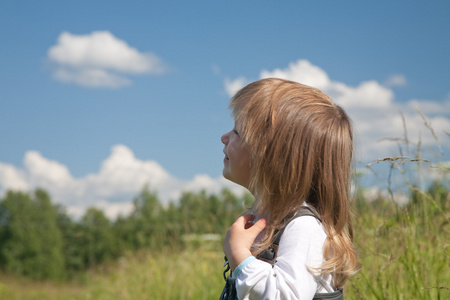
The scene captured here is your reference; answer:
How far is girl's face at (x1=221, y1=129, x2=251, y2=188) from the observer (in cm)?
167

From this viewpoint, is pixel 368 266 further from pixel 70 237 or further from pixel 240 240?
pixel 70 237

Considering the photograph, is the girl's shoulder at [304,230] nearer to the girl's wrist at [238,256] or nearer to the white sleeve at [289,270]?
the white sleeve at [289,270]

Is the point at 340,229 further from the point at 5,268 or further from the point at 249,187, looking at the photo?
the point at 5,268

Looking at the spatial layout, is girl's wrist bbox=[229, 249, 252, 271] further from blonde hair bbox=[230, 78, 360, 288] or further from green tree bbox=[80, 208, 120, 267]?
green tree bbox=[80, 208, 120, 267]

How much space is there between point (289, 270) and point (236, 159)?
17.0 inches

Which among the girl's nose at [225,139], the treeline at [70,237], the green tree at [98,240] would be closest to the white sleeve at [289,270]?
the girl's nose at [225,139]

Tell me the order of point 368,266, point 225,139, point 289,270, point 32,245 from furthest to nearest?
point 32,245, point 368,266, point 225,139, point 289,270

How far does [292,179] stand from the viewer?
159cm

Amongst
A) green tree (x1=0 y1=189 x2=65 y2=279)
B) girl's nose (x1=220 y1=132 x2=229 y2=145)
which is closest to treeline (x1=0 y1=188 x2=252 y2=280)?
green tree (x1=0 y1=189 x2=65 y2=279)

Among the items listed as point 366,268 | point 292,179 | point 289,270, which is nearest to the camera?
point 289,270

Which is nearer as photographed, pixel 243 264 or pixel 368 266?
pixel 243 264

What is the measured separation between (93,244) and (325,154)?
1218 centimetres

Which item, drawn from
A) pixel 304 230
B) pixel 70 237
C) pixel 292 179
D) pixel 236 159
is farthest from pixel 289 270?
pixel 70 237

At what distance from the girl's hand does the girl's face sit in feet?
0.55
